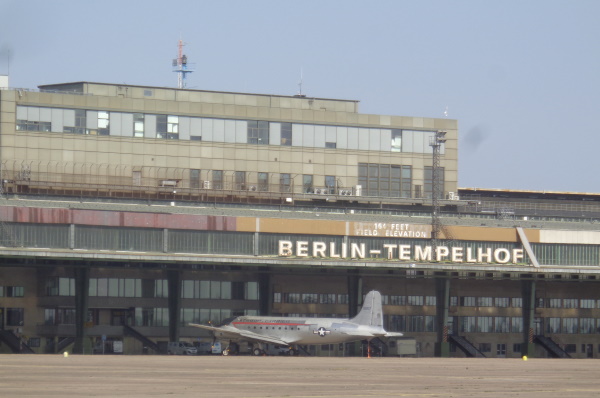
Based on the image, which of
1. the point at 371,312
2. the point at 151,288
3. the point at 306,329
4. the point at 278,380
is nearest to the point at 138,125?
the point at 151,288

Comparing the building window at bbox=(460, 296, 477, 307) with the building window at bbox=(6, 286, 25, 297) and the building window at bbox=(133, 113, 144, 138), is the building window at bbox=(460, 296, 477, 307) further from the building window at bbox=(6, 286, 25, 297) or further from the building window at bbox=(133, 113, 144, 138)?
the building window at bbox=(6, 286, 25, 297)

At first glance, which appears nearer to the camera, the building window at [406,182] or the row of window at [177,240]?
the row of window at [177,240]

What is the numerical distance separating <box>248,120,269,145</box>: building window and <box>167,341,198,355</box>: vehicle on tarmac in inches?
1048

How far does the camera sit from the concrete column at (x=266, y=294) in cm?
13200

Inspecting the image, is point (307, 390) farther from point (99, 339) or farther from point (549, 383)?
point (99, 339)

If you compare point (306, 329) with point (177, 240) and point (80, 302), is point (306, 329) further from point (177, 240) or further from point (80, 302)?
point (80, 302)

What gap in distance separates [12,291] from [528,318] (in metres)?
58.7

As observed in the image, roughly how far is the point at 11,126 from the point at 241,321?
1347 inches

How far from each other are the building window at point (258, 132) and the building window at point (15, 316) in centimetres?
3376

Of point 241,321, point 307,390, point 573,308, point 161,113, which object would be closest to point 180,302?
point 241,321

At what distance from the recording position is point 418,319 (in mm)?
137500

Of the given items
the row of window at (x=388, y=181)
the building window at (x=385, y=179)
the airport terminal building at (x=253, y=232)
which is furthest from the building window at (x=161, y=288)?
the building window at (x=385, y=179)

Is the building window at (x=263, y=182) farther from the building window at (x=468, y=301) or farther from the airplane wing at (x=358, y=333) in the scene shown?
the building window at (x=468, y=301)

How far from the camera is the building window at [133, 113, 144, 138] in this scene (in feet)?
442
